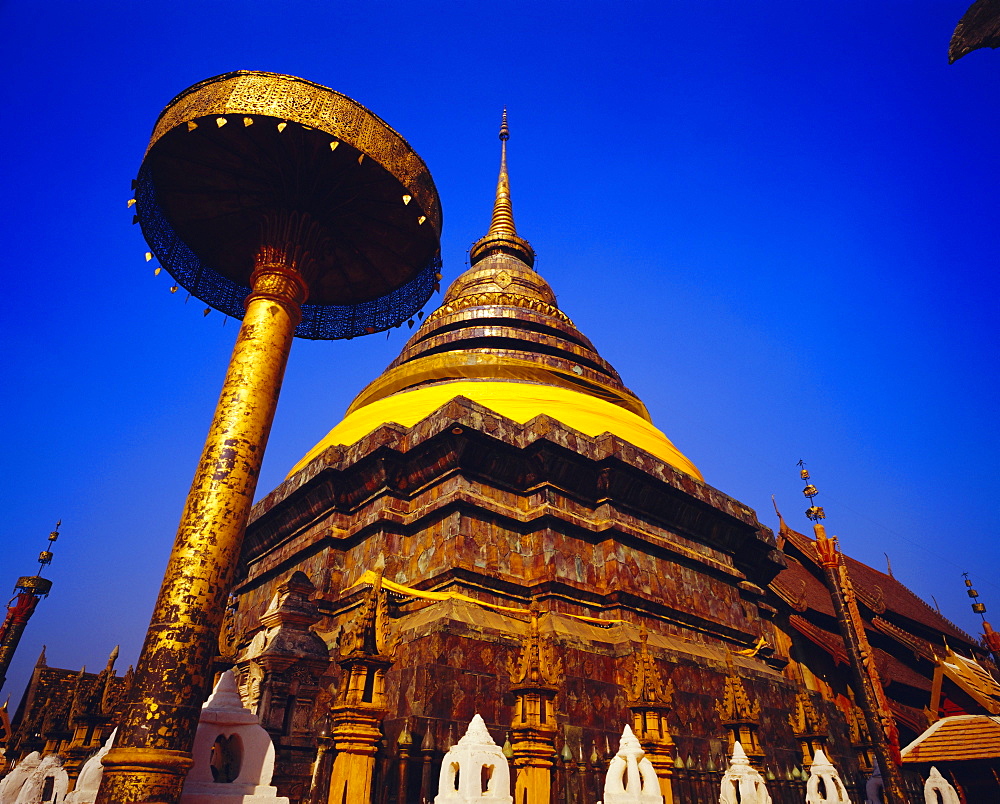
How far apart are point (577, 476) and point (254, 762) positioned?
8233 mm

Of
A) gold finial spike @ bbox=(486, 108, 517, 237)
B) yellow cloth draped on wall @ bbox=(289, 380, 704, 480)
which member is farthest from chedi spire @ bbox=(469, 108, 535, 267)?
yellow cloth draped on wall @ bbox=(289, 380, 704, 480)

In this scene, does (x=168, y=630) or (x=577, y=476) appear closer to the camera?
(x=168, y=630)

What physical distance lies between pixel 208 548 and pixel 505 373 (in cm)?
1137

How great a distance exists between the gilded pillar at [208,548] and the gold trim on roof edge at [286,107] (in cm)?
152

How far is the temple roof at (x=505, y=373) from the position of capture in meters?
15.6

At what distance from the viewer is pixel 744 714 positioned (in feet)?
31.4

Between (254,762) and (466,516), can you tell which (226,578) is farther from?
(466,516)

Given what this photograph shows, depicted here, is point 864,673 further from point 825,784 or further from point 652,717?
point 652,717

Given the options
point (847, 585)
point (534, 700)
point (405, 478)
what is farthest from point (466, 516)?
point (847, 585)

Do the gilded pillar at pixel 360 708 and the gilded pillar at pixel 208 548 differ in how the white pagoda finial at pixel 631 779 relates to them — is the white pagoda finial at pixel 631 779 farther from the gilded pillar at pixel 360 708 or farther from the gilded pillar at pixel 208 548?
the gilded pillar at pixel 208 548

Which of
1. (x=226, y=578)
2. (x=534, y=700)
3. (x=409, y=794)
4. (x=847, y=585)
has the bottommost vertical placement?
(x=409, y=794)

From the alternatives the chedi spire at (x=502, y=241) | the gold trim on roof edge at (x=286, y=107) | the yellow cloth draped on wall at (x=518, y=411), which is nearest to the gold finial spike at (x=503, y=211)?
the chedi spire at (x=502, y=241)

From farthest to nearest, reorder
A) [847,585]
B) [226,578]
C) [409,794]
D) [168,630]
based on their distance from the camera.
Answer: [847,585] < [409,794] < [226,578] < [168,630]

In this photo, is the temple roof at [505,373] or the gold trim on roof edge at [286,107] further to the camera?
the temple roof at [505,373]
